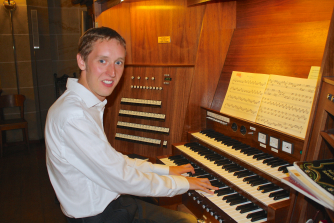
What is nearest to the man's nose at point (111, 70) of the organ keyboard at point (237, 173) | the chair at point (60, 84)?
the organ keyboard at point (237, 173)

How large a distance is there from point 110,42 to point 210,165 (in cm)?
121

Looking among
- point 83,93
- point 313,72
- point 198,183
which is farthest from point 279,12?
point 83,93

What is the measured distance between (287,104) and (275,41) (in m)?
0.60

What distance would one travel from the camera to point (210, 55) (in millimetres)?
2648

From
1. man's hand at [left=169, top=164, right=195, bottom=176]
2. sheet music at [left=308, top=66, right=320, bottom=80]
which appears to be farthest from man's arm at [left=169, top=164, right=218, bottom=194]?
sheet music at [left=308, top=66, right=320, bottom=80]

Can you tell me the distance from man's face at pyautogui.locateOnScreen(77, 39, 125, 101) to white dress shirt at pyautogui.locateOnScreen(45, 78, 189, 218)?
63 mm

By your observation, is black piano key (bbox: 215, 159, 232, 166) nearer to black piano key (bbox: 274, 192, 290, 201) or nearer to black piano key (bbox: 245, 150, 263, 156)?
black piano key (bbox: 245, 150, 263, 156)

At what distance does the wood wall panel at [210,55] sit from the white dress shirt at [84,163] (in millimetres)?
1290

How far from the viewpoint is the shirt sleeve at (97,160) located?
4.37 ft

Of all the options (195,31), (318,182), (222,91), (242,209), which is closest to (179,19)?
(195,31)

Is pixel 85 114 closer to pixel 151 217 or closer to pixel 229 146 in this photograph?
pixel 151 217

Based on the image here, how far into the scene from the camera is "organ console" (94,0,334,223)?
5.41ft

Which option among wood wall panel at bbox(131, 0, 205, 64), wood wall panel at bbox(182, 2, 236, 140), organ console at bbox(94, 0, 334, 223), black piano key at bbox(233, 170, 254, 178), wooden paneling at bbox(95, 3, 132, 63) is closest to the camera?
organ console at bbox(94, 0, 334, 223)

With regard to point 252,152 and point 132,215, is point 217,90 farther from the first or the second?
point 132,215
